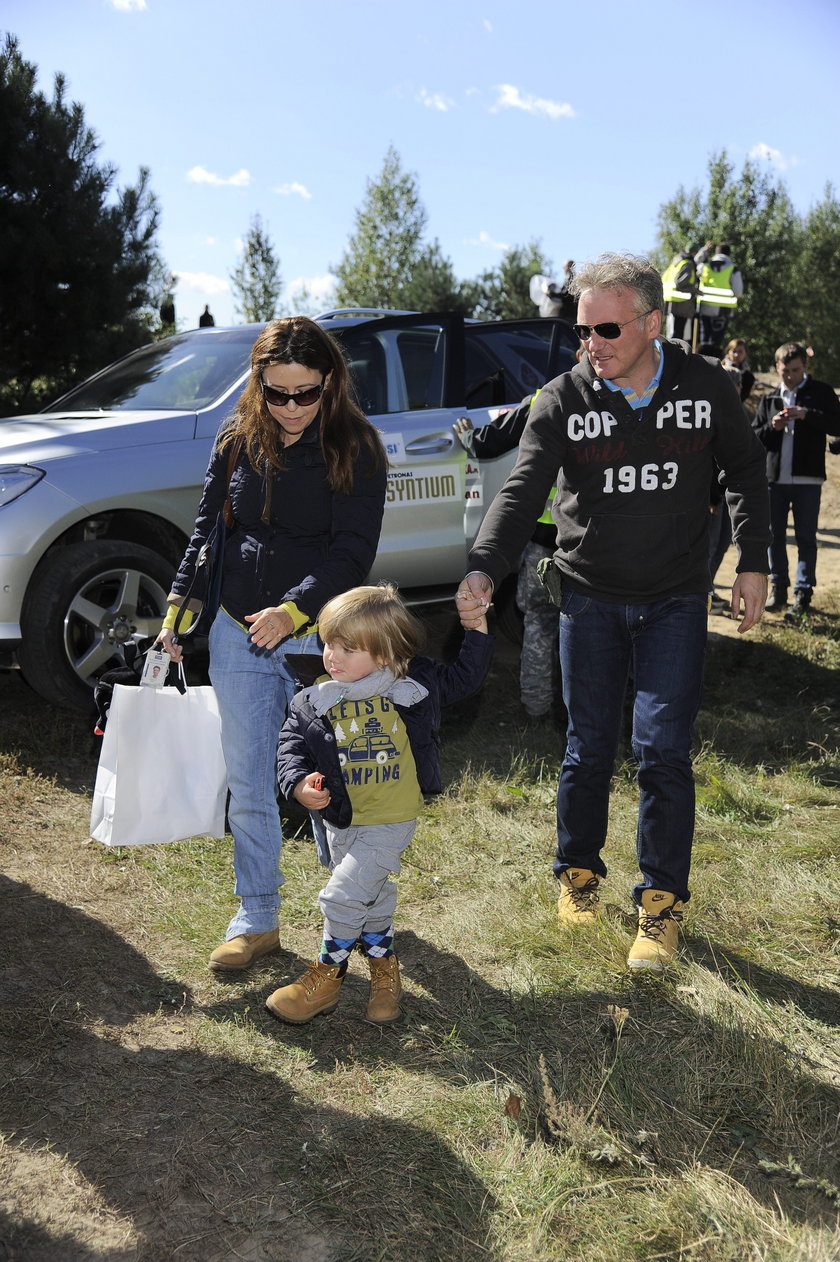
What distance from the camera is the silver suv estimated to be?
208 inches

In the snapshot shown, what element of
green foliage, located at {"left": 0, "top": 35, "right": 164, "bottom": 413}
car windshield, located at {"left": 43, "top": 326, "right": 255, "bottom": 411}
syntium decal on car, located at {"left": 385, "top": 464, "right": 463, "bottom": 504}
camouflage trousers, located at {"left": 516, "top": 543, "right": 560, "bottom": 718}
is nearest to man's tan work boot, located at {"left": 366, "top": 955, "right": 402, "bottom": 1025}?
camouflage trousers, located at {"left": 516, "top": 543, "right": 560, "bottom": 718}

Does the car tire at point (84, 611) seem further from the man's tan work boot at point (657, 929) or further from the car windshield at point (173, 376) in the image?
the man's tan work boot at point (657, 929)

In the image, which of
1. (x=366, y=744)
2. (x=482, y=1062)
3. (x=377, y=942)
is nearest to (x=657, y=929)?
(x=482, y=1062)

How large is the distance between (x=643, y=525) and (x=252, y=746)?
1.33 meters

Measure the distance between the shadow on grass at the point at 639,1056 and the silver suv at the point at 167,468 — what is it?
2584mm

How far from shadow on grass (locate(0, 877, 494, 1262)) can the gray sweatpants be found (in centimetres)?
45

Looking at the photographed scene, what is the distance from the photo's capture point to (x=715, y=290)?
10188mm

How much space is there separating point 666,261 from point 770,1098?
180 ft

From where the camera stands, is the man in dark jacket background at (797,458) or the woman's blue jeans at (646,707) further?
the man in dark jacket background at (797,458)

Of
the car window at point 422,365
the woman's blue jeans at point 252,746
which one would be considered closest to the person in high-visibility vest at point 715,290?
the car window at point 422,365

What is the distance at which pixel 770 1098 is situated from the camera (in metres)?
2.67

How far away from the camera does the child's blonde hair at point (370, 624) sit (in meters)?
2.88

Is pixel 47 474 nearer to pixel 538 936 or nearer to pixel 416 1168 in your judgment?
pixel 538 936

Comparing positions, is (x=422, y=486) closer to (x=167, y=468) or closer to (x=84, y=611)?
(x=167, y=468)
